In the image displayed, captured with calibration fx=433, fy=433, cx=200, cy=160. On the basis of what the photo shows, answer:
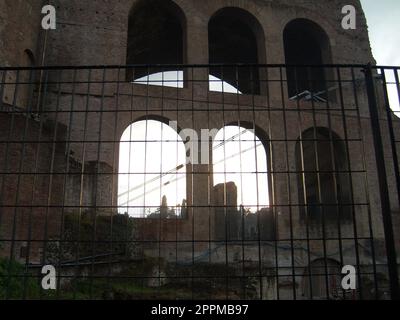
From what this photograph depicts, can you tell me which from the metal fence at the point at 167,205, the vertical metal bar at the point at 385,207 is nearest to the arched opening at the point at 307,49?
the metal fence at the point at 167,205

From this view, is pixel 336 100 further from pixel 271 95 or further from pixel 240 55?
pixel 240 55

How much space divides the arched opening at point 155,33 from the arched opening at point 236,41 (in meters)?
1.41

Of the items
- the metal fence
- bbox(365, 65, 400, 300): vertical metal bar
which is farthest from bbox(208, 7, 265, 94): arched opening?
bbox(365, 65, 400, 300): vertical metal bar

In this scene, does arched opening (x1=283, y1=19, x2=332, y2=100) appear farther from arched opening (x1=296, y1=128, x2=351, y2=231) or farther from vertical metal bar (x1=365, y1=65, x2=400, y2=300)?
vertical metal bar (x1=365, y1=65, x2=400, y2=300)

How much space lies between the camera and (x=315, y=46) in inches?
696

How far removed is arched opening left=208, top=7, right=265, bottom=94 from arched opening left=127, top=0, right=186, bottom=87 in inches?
55.5

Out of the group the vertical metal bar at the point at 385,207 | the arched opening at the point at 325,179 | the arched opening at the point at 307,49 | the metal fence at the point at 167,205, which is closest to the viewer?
the vertical metal bar at the point at 385,207

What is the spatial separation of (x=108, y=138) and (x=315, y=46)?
392 inches

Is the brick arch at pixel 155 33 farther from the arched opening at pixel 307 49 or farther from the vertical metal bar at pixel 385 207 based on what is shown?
the vertical metal bar at pixel 385 207

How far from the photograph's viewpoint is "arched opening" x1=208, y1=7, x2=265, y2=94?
51.4 feet

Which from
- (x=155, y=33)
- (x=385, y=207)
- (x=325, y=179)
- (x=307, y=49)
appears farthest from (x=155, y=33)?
(x=385, y=207)

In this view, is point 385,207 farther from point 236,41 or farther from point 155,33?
point 236,41

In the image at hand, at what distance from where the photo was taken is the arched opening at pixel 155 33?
15.1m

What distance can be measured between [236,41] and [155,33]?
346 cm
